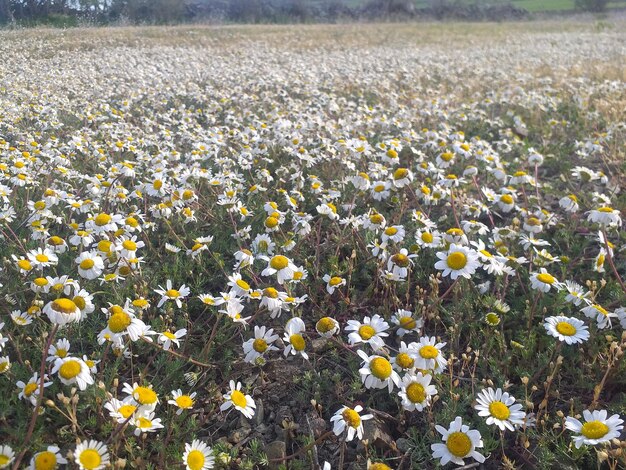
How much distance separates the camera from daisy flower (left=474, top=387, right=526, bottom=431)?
230 cm

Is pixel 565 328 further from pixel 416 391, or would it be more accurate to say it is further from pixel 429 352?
pixel 416 391

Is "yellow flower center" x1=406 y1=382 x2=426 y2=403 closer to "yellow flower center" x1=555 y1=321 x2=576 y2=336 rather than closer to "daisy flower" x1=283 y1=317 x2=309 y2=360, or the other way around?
"daisy flower" x1=283 y1=317 x2=309 y2=360

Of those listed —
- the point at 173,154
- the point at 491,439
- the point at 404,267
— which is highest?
the point at 173,154

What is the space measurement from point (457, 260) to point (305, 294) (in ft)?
3.74

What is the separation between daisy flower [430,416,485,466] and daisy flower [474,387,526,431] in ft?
0.37

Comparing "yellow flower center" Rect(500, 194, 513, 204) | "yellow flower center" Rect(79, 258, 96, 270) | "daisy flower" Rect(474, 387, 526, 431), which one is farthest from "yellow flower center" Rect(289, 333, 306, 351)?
"yellow flower center" Rect(500, 194, 513, 204)

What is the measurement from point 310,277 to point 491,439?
6.24 feet

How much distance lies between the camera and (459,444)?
225 cm

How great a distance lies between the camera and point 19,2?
829 centimetres

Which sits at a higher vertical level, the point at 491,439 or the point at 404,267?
the point at 404,267

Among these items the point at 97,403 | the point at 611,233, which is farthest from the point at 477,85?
the point at 97,403

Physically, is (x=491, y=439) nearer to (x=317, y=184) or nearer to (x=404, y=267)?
(x=404, y=267)

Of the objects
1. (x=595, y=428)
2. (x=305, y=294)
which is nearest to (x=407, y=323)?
(x=305, y=294)

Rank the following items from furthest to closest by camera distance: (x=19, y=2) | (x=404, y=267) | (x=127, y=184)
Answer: (x=19, y=2) < (x=127, y=184) < (x=404, y=267)
